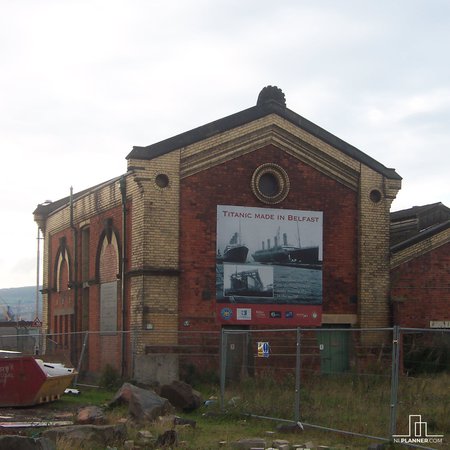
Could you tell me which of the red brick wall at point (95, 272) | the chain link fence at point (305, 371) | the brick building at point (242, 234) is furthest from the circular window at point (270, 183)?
the chain link fence at point (305, 371)

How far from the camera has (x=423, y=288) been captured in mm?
29344

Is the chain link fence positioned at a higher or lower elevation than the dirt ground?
higher

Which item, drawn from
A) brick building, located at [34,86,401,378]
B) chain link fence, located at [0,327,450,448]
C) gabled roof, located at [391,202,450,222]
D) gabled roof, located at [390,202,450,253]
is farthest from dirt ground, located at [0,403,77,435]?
gabled roof, located at [391,202,450,222]

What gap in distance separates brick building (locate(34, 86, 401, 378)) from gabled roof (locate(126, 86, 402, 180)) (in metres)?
0.04

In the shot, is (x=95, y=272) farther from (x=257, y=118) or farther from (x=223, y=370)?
(x=223, y=370)

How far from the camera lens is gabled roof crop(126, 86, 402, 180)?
86.1 feet

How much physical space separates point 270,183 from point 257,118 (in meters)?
2.05

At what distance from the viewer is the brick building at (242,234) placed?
85.4 ft

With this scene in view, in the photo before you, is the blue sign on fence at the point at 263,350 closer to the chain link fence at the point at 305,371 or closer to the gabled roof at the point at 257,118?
the chain link fence at the point at 305,371

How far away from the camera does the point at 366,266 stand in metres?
28.6

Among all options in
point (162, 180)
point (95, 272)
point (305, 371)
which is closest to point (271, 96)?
point (162, 180)

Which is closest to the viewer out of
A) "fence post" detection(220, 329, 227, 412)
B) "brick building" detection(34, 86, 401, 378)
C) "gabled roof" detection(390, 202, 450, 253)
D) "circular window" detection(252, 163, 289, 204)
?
"fence post" detection(220, 329, 227, 412)

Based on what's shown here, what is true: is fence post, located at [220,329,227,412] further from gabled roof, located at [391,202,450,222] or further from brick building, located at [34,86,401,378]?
gabled roof, located at [391,202,450,222]

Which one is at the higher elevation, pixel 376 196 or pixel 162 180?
pixel 162 180
